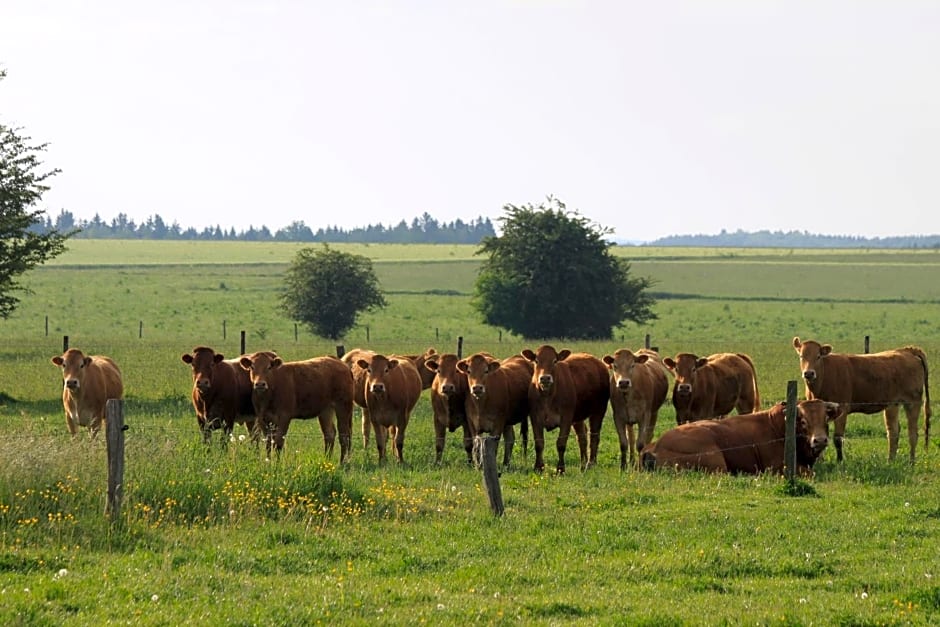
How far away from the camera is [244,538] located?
12.6 meters

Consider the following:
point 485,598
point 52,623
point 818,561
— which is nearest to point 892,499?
point 818,561

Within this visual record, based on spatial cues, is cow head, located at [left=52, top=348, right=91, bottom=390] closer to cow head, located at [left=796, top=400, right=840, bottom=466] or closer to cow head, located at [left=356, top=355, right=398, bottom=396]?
cow head, located at [left=356, top=355, right=398, bottom=396]

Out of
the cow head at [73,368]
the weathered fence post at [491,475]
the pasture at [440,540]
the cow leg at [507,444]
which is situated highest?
the cow head at [73,368]

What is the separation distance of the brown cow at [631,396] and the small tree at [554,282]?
1654 inches

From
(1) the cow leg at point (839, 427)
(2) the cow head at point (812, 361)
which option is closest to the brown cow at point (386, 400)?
(2) the cow head at point (812, 361)

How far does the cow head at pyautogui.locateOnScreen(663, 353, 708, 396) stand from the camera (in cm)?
2028

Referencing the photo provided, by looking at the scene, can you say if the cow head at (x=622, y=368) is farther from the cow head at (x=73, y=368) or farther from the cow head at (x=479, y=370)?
the cow head at (x=73, y=368)

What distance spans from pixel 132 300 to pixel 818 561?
7890 centimetres

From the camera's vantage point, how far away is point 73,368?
20250 millimetres

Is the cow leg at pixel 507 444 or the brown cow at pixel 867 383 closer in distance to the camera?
the cow leg at pixel 507 444

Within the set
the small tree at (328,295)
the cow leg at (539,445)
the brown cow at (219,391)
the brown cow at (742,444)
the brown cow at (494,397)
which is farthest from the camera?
the small tree at (328,295)

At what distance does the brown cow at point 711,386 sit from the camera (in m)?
20.4

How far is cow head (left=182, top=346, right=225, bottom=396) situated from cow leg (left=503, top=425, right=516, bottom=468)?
4411 mm

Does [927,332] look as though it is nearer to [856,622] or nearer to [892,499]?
[892,499]
